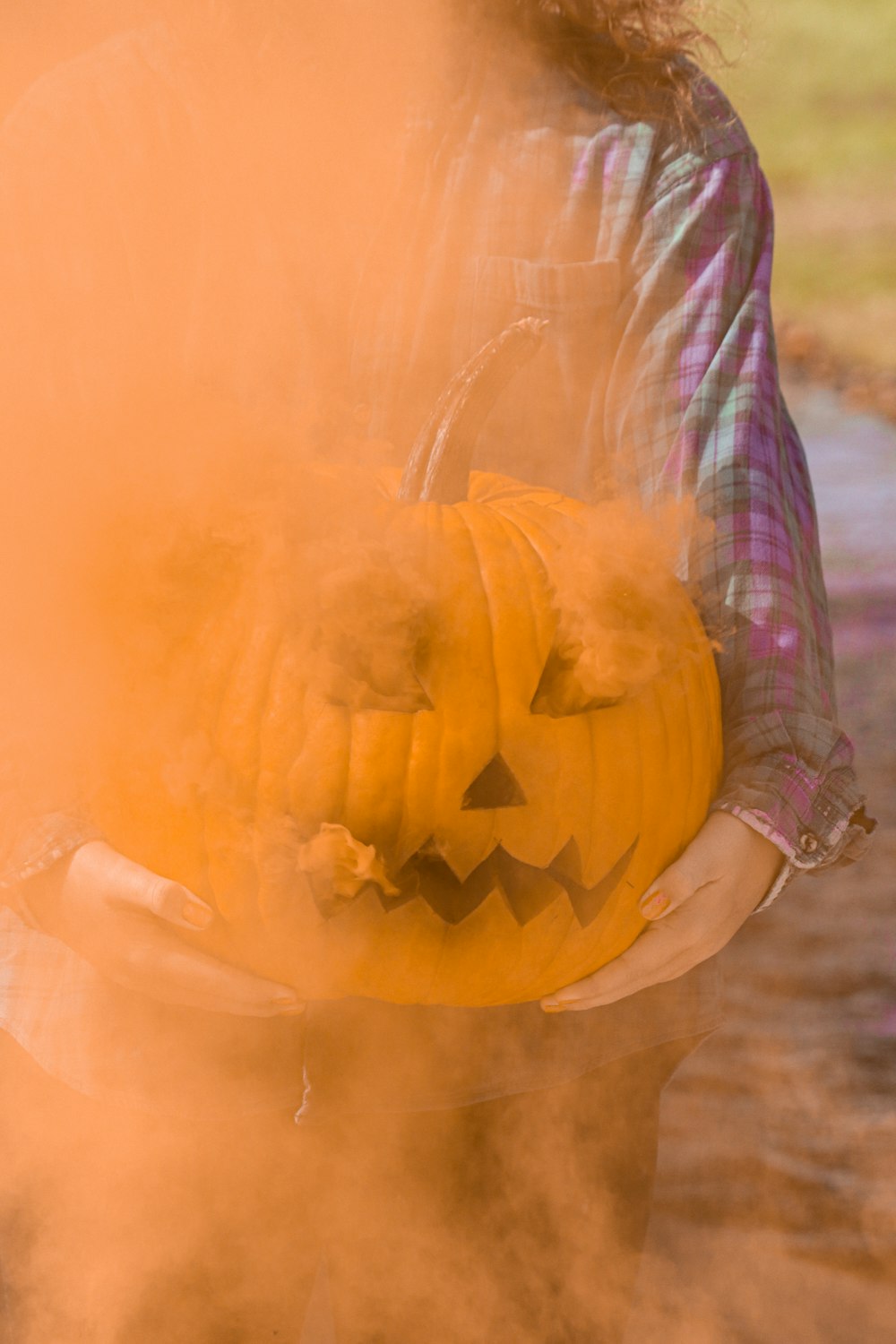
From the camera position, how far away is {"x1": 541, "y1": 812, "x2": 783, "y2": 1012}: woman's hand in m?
0.62

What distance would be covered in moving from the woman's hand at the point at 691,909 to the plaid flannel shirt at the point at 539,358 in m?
0.05

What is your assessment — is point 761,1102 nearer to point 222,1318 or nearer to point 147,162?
point 222,1318

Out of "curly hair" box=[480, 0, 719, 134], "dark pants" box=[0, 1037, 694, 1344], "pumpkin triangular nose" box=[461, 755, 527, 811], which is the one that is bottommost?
"dark pants" box=[0, 1037, 694, 1344]

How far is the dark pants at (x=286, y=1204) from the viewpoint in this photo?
80 centimetres

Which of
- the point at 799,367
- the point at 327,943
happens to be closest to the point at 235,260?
the point at 327,943

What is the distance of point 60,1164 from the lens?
2.66 feet

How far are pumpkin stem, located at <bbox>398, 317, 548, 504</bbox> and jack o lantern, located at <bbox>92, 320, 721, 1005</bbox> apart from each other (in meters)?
0.03

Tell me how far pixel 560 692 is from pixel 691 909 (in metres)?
0.17

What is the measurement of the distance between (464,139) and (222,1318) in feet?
3.15

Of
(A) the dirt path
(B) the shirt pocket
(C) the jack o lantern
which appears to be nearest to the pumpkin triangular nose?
(C) the jack o lantern

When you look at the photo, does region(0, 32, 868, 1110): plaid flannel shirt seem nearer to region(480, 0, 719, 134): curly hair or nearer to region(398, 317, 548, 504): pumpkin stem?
region(480, 0, 719, 134): curly hair

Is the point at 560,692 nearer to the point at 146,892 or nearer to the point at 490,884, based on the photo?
the point at 490,884

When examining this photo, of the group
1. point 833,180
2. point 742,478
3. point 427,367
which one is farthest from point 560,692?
point 833,180

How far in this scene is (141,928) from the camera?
58cm
